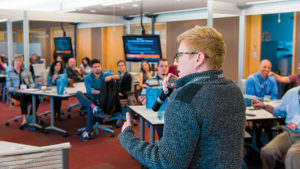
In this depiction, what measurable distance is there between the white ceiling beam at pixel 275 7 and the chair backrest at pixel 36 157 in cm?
577

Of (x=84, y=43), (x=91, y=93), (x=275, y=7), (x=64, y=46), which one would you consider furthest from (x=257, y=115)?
(x=84, y=43)

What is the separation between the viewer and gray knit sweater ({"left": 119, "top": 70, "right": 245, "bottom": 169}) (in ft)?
4.00

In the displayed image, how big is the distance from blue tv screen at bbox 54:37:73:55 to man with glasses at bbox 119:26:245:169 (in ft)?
35.3

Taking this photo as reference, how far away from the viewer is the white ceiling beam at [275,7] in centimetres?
634

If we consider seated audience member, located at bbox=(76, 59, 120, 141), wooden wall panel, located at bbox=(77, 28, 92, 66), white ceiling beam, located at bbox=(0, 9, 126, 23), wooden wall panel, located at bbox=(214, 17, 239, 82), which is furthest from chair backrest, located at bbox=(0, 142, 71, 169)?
wooden wall panel, located at bbox=(77, 28, 92, 66)

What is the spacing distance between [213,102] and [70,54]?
10954 millimetres

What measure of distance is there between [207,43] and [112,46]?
11760mm

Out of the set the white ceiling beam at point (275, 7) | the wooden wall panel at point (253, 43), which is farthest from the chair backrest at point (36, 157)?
the wooden wall panel at point (253, 43)

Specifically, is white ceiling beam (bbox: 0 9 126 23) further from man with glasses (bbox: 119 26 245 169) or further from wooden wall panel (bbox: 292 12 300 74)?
man with glasses (bbox: 119 26 245 169)

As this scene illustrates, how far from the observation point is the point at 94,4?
7.74 meters

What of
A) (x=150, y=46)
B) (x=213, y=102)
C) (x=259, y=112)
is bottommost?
(x=259, y=112)

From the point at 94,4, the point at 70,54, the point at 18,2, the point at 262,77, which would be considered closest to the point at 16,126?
the point at 94,4

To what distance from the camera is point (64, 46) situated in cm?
1184

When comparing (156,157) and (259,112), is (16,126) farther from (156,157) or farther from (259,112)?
(156,157)
